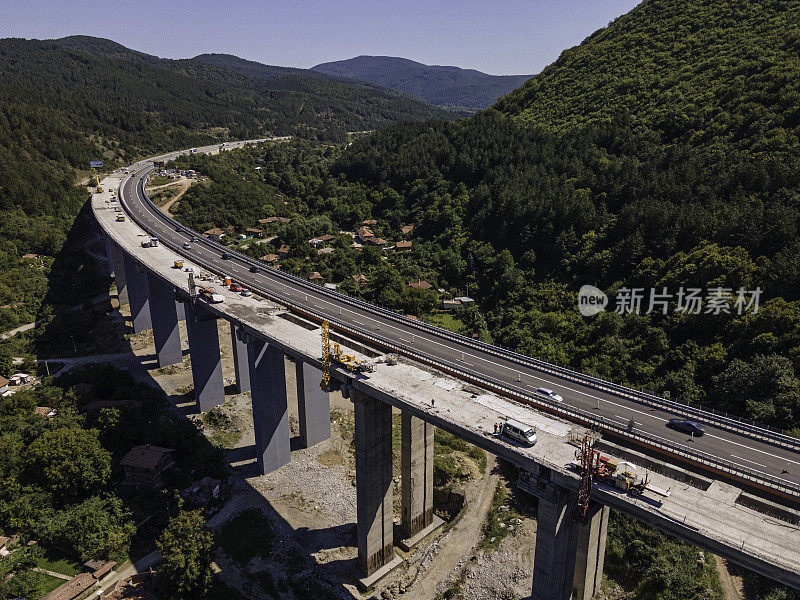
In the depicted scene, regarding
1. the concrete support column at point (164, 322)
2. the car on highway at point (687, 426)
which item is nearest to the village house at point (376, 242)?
the concrete support column at point (164, 322)

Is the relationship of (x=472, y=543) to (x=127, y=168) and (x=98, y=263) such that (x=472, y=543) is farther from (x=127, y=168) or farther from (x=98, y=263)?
(x=127, y=168)

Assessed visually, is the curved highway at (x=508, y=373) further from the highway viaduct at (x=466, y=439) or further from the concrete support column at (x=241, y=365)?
the concrete support column at (x=241, y=365)

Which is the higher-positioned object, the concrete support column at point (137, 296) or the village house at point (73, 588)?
the concrete support column at point (137, 296)

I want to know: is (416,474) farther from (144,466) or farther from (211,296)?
(211,296)

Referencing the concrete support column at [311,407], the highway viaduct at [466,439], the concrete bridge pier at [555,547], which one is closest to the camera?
the highway viaduct at [466,439]

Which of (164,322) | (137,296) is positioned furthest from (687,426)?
(137,296)

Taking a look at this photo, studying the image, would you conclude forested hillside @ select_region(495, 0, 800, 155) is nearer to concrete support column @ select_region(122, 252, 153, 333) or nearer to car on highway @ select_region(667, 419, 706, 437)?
car on highway @ select_region(667, 419, 706, 437)

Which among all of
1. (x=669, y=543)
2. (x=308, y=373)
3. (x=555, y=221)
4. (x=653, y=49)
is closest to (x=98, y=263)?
(x=308, y=373)
